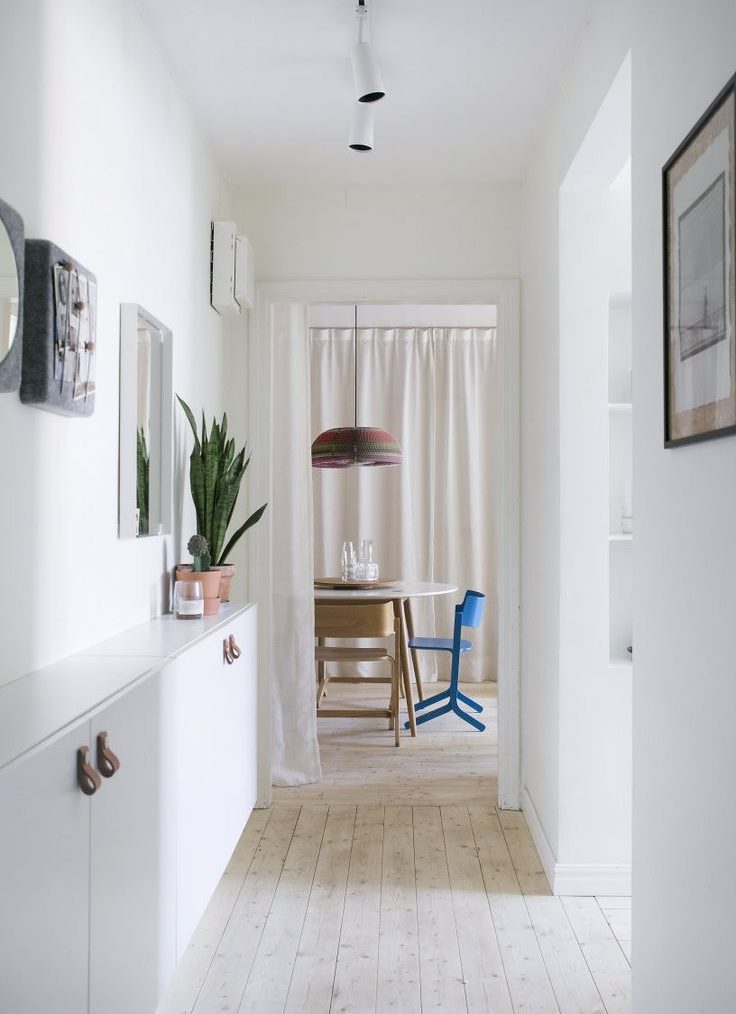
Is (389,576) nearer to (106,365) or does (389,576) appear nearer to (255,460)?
(255,460)

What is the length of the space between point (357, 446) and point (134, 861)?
349 centimetres

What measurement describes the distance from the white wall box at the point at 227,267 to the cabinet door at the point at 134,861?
191cm

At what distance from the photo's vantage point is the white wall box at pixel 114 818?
1.15 m

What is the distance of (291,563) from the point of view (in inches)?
153

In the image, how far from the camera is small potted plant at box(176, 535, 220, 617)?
8.62 ft

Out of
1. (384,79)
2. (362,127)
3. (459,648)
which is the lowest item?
(459,648)

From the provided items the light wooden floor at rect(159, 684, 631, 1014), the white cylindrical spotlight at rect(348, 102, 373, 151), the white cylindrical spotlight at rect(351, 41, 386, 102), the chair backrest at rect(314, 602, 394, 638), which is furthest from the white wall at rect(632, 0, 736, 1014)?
the chair backrest at rect(314, 602, 394, 638)

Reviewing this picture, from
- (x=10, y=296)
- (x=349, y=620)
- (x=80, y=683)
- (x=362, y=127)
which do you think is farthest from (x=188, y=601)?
(x=349, y=620)

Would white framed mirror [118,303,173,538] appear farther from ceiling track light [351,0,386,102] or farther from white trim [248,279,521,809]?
white trim [248,279,521,809]

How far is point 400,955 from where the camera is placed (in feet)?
8.04

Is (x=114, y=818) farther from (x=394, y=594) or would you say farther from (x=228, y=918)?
(x=394, y=594)

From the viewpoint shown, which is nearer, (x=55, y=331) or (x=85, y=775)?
(x=85, y=775)

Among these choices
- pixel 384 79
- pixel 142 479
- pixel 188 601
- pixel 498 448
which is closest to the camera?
pixel 142 479

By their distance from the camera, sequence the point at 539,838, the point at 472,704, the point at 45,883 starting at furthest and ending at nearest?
1. the point at 472,704
2. the point at 539,838
3. the point at 45,883
